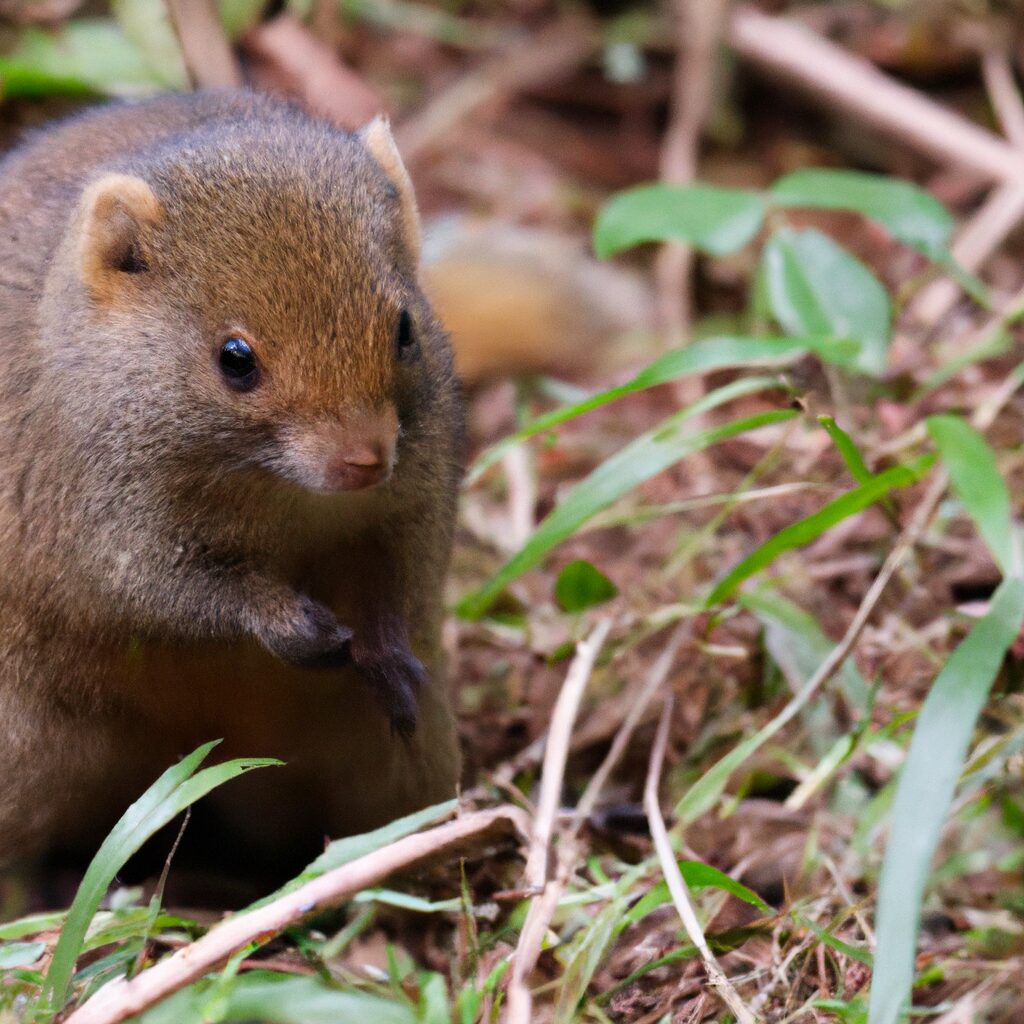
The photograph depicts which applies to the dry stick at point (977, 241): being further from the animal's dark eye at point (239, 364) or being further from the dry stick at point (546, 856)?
the animal's dark eye at point (239, 364)

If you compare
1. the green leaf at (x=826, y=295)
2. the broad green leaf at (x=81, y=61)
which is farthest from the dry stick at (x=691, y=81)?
the broad green leaf at (x=81, y=61)

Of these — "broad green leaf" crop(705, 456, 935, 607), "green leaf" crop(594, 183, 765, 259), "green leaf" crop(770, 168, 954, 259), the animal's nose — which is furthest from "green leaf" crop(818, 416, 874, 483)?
"green leaf" crop(770, 168, 954, 259)

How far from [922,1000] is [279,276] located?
245cm

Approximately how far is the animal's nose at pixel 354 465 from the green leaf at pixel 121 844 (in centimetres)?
72

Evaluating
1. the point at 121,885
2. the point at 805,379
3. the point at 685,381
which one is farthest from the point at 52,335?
the point at 685,381

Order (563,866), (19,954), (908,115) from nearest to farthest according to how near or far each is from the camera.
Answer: (19,954)
(563,866)
(908,115)

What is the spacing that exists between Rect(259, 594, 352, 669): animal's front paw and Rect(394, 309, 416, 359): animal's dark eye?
68cm

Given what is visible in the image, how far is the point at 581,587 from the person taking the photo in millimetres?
5422

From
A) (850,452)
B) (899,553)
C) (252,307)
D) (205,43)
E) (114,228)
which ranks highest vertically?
(205,43)

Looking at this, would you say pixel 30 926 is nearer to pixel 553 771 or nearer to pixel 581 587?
pixel 553 771

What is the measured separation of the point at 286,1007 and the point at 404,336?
1665mm

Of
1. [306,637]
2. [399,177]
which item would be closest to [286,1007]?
[306,637]

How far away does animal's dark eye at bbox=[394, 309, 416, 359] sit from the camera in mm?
3865

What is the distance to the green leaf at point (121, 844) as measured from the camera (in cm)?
341
